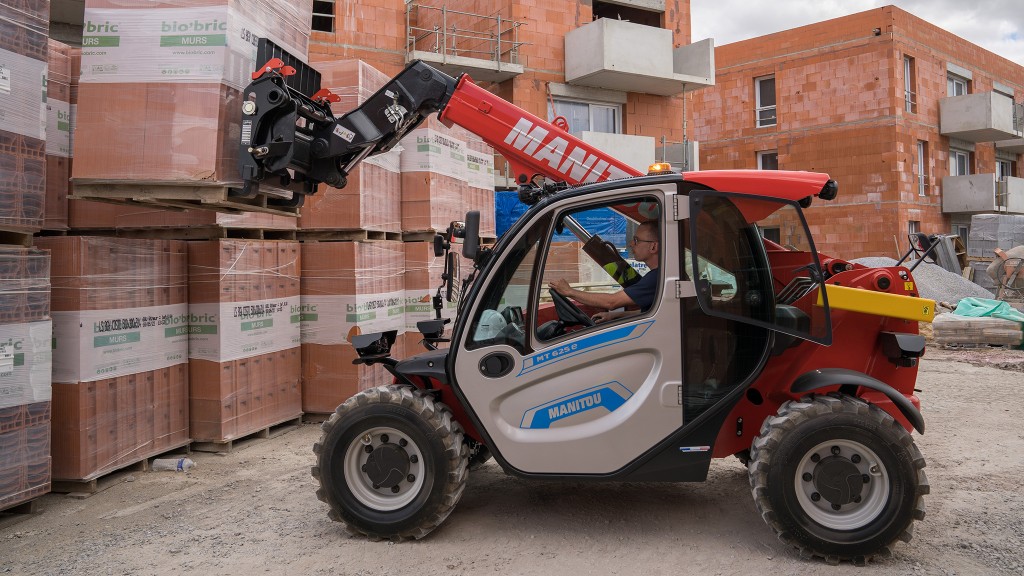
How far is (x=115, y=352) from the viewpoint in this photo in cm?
582

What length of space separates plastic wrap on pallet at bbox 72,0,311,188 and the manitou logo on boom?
7.05 ft

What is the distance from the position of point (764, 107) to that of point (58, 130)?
Result: 79.4 feet

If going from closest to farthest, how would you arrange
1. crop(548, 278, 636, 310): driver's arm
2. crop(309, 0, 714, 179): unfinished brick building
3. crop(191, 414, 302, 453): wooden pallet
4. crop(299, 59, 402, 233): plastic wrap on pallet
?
1. crop(548, 278, 636, 310): driver's arm
2. crop(191, 414, 302, 453): wooden pallet
3. crop(299, 59, 402, 233): plastic wrap on pallet
4. crop(309, 0, 714, 179): unfinished brick building

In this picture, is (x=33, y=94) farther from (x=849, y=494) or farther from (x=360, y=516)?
(x=849, y=494)

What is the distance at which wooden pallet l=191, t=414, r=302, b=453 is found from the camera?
22.2 feet

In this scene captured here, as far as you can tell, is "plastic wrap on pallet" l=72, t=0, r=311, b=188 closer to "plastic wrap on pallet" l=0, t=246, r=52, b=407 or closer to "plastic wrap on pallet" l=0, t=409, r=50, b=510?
"plastic wrap on pallet" l=0, t=246, r=52, b=407

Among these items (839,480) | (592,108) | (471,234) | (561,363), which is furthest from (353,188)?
(592,108)

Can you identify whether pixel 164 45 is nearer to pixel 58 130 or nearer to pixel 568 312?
pixel 58 130

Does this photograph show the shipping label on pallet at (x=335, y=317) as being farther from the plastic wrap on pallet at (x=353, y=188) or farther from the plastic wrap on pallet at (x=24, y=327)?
the plastic wrap on pallet at (x=24, y=327)

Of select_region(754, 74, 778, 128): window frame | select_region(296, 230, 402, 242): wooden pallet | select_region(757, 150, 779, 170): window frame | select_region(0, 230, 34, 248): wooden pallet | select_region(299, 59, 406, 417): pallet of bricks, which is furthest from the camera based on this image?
select_region(757, 150, 779, 170): window frame

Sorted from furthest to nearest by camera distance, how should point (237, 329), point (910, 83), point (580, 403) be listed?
point (910, 83) → point (237, 329) → point (580, 403)

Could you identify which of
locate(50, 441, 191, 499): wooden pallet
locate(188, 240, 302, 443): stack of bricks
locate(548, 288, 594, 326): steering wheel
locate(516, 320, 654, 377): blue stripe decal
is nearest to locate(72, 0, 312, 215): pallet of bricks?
locate(188, 240, 302, 443): stack of bricks

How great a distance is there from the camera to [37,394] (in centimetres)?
510

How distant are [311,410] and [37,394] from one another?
3055mm
